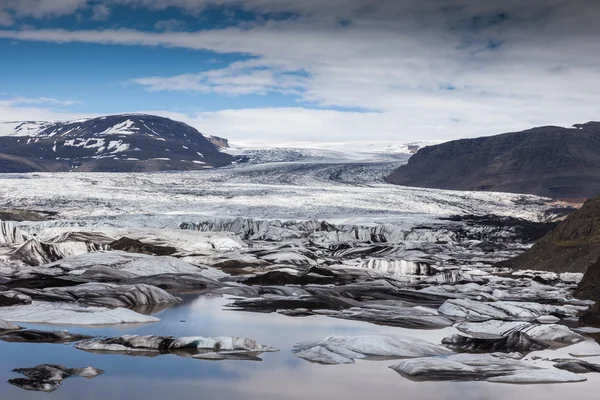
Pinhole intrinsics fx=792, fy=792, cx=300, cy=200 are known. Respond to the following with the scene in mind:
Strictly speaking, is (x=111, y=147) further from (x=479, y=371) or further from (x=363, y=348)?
(x=479, y=371)

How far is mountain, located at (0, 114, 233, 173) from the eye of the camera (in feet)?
349

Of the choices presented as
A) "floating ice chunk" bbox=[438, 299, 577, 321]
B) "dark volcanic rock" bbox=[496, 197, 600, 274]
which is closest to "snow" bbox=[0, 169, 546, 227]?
"dark volcanic rock" bbox=[496, 197, 600, 274]

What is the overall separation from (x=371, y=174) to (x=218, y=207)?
93.7ft

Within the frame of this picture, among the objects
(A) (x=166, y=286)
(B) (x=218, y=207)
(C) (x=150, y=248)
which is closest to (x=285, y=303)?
(A) (x=166, y=286)

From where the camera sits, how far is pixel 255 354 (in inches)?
313

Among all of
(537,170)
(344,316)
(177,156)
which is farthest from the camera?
(177,156)

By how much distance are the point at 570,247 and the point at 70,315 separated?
1360 cm

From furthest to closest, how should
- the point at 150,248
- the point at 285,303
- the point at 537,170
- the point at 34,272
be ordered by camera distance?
the point at 537,170 < the point at 150,248 < the point at 34,272 < the point at 285,303

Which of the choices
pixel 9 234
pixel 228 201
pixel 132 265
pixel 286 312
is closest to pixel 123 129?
pixel 228 201

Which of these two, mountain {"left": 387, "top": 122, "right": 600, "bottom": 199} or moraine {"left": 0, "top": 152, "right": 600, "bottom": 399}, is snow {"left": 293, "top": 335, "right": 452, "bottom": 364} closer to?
moraine {"left": 0, "top": 152, "right": 600, "bottom": 399}

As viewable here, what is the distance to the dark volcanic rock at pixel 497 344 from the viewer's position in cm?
845

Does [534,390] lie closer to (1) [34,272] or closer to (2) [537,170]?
(1) [34,272]

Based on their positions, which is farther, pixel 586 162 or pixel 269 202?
pixel 586 162

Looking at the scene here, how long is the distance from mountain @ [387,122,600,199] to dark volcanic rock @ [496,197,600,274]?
5547cm
